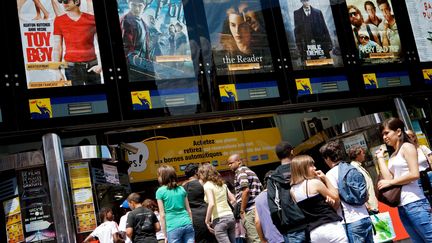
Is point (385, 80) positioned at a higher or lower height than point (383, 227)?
higher

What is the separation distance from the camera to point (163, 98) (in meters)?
8.78

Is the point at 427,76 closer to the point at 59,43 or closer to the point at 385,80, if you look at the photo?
the point at 385,80

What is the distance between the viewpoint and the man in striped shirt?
7051 mm

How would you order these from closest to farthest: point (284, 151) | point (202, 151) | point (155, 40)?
point (284, 151), point (155, 40), point (202, 151)

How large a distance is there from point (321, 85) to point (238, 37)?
1.76 metres

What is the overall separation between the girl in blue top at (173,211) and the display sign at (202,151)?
12.7 feet

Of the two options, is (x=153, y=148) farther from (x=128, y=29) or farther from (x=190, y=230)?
(x=190, y=230)

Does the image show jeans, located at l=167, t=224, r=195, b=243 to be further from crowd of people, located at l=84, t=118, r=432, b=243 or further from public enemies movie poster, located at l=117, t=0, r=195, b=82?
public enemies movie poster, located at l=117, t=0, r=195, b=82

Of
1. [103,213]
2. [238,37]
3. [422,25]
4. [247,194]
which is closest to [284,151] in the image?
[247,194]

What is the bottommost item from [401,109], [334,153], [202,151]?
[334,153]

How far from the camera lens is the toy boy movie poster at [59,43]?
8.15 meters

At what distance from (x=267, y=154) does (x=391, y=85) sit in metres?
2.89

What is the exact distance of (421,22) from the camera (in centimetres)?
1116

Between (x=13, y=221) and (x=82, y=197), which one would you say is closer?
(x=13, y=221)
